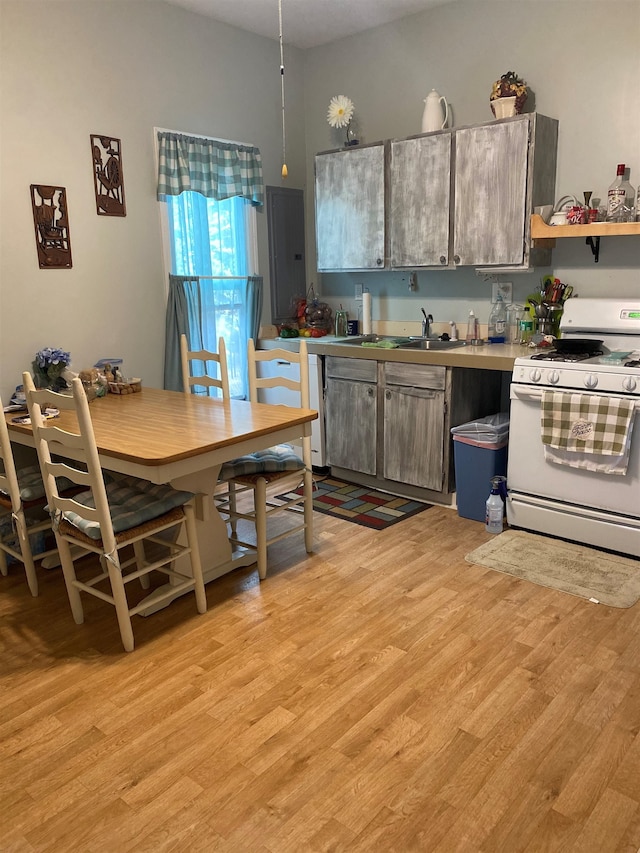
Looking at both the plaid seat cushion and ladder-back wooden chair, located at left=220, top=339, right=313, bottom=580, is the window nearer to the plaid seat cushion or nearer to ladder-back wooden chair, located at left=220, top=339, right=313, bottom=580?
ladder-back wooden chair, located at left=220, top=339, right=313, bottom=580

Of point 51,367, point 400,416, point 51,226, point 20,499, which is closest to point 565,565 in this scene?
point 400,416

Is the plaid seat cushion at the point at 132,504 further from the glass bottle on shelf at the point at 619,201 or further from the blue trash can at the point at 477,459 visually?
the glass bottle on shelf at the point at 619,201

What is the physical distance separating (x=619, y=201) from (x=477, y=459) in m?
1.48

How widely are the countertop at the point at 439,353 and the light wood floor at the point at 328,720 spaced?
1.08 m

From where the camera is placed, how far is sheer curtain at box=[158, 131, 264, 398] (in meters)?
4.06

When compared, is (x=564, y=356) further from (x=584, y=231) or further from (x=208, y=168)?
(x=208, y=168)

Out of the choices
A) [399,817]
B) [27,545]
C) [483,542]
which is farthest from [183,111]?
[399,817]

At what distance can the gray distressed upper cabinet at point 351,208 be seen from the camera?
4133 mm

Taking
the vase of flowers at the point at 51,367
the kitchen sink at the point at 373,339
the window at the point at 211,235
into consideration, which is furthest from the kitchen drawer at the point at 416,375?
the vase of flowers at the point at 51,367

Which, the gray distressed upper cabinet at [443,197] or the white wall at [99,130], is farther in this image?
the gray distressed upper cabinet at [443,197]

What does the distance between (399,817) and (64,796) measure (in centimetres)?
91

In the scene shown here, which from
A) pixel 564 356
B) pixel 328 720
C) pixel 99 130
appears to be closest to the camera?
pixel 328 720

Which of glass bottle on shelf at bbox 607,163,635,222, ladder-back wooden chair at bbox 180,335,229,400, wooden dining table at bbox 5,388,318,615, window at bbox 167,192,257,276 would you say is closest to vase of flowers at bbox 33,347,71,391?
wooden dining table at bbox 5,388,318,615

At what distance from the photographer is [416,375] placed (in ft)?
12.2
